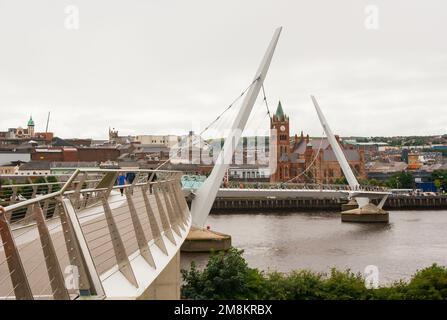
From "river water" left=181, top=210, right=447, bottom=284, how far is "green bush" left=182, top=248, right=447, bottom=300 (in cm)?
544

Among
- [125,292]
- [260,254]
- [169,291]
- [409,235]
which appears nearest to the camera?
[125,292]

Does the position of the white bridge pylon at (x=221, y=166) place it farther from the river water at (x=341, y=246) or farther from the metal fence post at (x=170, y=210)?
the metal fence post at (x=170, y=210)

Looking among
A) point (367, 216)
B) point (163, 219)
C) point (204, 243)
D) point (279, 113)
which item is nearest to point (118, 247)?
point (163, 219)

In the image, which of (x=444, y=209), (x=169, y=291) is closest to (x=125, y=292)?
(x=169, y=291)

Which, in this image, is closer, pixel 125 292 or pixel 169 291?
pixel 125 292

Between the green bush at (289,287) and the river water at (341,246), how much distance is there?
5441 millimetres

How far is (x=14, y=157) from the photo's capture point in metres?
78.8

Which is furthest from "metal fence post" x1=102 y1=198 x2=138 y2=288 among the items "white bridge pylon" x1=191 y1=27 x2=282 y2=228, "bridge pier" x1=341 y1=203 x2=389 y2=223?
"bridge pier" x1=341 y1=203 x2=389 y2=223

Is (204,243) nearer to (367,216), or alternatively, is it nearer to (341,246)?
(341,246)

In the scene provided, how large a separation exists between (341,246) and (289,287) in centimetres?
1640

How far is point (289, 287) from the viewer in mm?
11047
